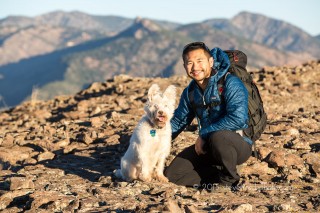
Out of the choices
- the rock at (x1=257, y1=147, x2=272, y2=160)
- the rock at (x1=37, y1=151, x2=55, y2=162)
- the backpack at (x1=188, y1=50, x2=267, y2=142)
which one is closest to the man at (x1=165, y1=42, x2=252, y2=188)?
the backpack at (x1=188, y1=50, x2=267, y2=142)

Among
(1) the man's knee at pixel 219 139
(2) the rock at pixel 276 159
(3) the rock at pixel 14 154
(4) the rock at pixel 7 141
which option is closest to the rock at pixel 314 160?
(2) the rock at pixel 276 159

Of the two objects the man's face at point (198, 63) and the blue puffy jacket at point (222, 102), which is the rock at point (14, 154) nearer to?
the blue puffy jacket at point (222, 102)

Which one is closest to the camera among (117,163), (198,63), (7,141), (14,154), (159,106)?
(198,63)

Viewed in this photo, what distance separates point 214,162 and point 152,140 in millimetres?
1048

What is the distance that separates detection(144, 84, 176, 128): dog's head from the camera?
20.4ft

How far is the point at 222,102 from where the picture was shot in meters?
6.17

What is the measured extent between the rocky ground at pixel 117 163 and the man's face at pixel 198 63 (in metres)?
1.61

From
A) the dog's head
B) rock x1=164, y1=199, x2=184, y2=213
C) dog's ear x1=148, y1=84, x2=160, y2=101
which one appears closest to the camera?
rock x1=164, y1=199, x2=184, y2=213

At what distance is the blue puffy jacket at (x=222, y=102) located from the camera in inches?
233

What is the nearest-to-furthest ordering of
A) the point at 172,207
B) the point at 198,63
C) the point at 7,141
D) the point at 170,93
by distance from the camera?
1. the point at 172,207
2. the point at 198,63
3. the point at 170,93
4. the point at 7,141

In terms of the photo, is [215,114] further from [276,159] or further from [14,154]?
[14,154]

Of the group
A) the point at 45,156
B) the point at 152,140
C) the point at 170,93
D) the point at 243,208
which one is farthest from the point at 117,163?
the point at 243,208

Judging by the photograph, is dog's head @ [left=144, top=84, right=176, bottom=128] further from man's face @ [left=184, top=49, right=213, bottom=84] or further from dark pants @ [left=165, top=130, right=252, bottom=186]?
dark pants @ [left=165, top=130, right=252, bottom=186]

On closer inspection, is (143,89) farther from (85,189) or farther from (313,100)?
(85,189)
